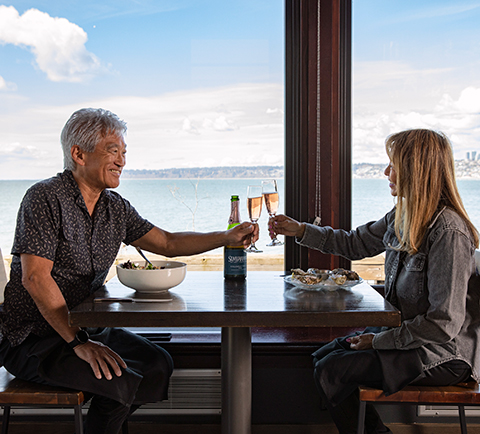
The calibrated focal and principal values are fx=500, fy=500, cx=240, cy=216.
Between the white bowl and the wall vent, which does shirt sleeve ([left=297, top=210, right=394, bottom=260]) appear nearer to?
the white bowl

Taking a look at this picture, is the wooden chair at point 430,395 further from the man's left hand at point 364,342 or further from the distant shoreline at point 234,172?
the distant shoreline at point 234,172

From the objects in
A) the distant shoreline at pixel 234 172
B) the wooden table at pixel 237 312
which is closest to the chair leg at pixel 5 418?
the wooden table at pixel 237 312

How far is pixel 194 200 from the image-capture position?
95.4 inches

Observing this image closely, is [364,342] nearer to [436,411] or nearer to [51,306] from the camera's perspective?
[436,411]

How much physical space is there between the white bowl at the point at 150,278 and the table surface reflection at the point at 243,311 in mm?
30

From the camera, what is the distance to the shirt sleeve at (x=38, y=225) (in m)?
1.60

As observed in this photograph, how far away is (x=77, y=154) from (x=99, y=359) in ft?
2.38

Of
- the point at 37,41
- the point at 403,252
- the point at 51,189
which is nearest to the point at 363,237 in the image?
the point at 403,252

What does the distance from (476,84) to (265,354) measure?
64.2 inches

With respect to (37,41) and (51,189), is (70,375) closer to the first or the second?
(51,189)

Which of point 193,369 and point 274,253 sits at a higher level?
point 274,253

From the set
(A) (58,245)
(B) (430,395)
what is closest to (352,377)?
(B) (430,395)

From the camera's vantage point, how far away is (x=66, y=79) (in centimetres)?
241

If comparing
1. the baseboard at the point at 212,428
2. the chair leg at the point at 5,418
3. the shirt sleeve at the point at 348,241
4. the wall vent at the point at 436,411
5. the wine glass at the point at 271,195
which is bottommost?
the baseboard at the point at 212,428
